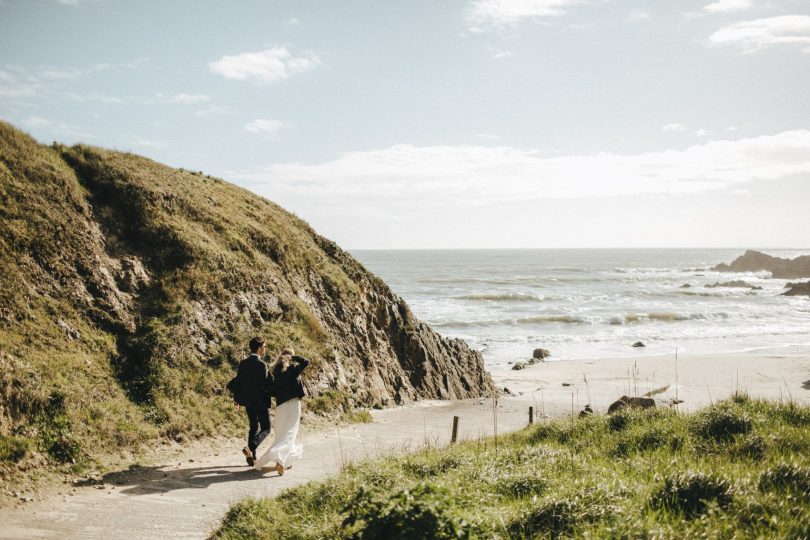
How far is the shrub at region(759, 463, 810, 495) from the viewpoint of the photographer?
7.00 metres

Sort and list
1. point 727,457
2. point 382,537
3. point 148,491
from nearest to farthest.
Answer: point 382,537, point 727,457, point 148,491

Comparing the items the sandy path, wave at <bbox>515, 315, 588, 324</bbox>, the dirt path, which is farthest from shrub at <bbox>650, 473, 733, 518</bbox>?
wave at <bbox>515, 315, 588, 324</bbox>

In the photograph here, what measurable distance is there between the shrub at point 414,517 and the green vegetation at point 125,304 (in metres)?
7.64

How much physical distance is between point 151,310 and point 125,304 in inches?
28.4

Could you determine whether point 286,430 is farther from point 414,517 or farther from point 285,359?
point 414,517

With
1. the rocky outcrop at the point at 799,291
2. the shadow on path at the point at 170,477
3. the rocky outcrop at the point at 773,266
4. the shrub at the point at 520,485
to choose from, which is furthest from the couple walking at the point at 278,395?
the rocky outcrop at the point at 773,266

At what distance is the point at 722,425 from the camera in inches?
407

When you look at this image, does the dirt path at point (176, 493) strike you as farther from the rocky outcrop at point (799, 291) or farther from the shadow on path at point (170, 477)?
the rocky outcrop at point (799, 291)

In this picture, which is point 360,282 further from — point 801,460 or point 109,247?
point 801,460

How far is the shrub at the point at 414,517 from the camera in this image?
205 inches

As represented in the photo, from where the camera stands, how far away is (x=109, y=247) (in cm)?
1644

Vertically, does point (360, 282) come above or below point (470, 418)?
above

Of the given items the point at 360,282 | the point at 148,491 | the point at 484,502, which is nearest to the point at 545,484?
the point at 484,502

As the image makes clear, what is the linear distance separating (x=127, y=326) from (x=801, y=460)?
618 inches
